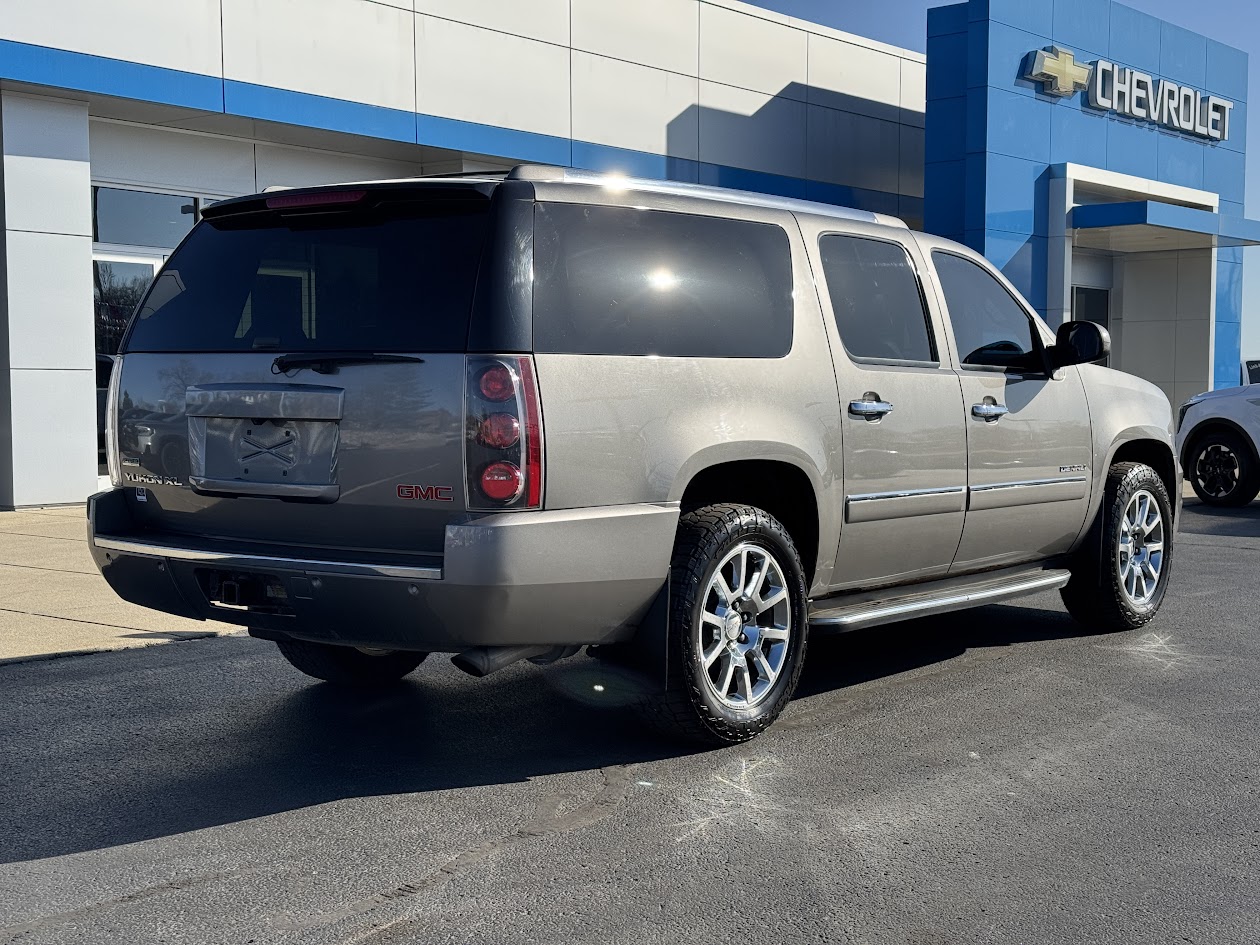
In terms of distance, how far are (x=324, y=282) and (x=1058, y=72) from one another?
2170 cm

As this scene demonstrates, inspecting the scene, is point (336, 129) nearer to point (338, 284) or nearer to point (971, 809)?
point (338, 284)

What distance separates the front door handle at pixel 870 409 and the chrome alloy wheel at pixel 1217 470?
10.2 meters

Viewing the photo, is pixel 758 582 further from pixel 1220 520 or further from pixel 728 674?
pixel 1220 520

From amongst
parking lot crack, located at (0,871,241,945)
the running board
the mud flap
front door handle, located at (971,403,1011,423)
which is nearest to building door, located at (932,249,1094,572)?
front door handle, located at (971,403,1011,423)

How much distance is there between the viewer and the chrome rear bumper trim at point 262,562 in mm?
4520

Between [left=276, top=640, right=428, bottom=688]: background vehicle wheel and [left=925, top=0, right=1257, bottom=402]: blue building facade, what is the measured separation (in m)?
18.6

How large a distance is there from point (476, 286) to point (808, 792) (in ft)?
6.41

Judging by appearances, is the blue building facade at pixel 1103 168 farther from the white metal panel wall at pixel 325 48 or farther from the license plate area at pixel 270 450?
the license plate area at pixel 270 450

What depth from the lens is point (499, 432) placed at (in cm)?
452

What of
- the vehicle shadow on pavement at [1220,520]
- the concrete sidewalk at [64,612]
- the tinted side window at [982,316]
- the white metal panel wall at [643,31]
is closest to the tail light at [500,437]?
the tinted side window at [982,316]

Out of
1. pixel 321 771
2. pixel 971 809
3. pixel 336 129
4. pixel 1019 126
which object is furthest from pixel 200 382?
pixel 1019 126

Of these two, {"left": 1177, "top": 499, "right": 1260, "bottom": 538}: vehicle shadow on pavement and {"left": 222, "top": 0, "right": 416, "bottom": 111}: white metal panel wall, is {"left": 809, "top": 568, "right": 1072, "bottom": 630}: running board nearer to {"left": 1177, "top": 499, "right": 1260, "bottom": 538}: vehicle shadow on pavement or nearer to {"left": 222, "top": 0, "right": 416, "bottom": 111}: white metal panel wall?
{"left": 1177, "top": 499, "right": 1260, "bottom": 538}: vehicle shadow on pavement

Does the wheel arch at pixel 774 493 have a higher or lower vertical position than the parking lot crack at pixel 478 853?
higher

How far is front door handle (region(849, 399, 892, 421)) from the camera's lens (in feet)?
18.9
